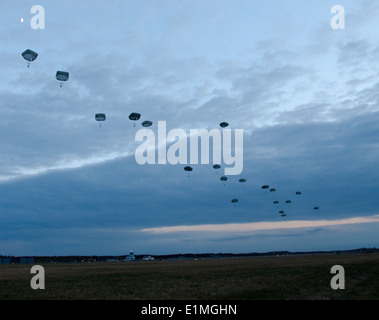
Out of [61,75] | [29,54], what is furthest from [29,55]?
[61,75]

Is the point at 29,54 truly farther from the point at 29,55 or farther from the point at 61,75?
the point at 61,75

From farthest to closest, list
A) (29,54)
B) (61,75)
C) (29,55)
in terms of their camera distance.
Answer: (61,75), (29,55), (29,54)

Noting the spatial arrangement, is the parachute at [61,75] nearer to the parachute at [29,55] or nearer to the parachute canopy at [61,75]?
the parachute canopy at [61,75]

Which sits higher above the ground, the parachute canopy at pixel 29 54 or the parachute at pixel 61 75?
the parachute canopy at pixel 29 54

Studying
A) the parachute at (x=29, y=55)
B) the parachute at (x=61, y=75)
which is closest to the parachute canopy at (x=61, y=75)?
the parachute at (x=61, y=75)

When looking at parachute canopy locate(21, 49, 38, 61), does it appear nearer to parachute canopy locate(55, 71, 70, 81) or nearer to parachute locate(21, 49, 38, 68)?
parachute locate(21, 49, 38, 68)

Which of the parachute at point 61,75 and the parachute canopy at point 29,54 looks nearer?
the parachute canopy at point 29,54

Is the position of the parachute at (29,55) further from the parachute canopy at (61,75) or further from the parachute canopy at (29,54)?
the parachute canopy at (61,75)

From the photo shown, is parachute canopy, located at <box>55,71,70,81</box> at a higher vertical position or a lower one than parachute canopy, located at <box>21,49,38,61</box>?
lower

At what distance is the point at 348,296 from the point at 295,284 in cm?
797

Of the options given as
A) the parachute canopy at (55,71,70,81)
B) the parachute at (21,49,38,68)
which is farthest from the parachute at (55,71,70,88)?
the parachute at (21,49,38,68)

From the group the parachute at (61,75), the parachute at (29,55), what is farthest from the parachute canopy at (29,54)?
the parachute at (61,75)
